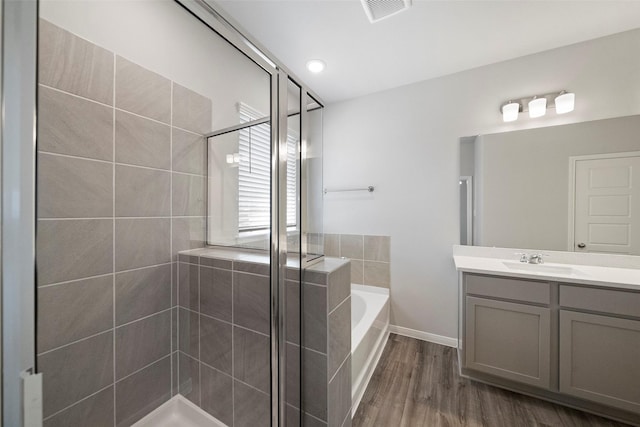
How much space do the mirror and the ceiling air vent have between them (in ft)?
3.89

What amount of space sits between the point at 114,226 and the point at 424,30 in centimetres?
218

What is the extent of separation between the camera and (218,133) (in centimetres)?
133

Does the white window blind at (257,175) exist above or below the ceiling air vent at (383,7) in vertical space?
below

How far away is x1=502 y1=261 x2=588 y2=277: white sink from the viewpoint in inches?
62.0

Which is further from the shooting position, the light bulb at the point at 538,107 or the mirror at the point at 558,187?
the light bulb at the point at 538,107

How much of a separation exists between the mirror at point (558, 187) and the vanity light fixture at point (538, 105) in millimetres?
126

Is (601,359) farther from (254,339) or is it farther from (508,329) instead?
(254,339)

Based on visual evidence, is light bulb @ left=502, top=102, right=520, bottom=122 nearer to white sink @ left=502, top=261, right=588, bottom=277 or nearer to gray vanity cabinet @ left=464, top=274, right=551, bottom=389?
Answer: white sink @ left=502, top=261, right=588, bottom=277

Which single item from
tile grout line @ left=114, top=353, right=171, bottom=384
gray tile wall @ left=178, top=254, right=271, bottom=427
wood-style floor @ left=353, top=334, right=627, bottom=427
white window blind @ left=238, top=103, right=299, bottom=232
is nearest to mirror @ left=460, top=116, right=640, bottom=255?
wood-style floor @ left=353, top=334, right=627, bottom=427

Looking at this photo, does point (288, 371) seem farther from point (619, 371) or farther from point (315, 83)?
point (315, 83)

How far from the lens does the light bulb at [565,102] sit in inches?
66.8

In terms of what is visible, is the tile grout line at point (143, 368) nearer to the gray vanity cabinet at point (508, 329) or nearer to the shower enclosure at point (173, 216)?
the shower enclosure at point (173, 216)

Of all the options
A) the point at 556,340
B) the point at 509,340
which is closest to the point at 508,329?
the point at 509,340

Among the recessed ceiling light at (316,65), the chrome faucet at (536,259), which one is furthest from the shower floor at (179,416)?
the recessed ceiling light at (316,65)
